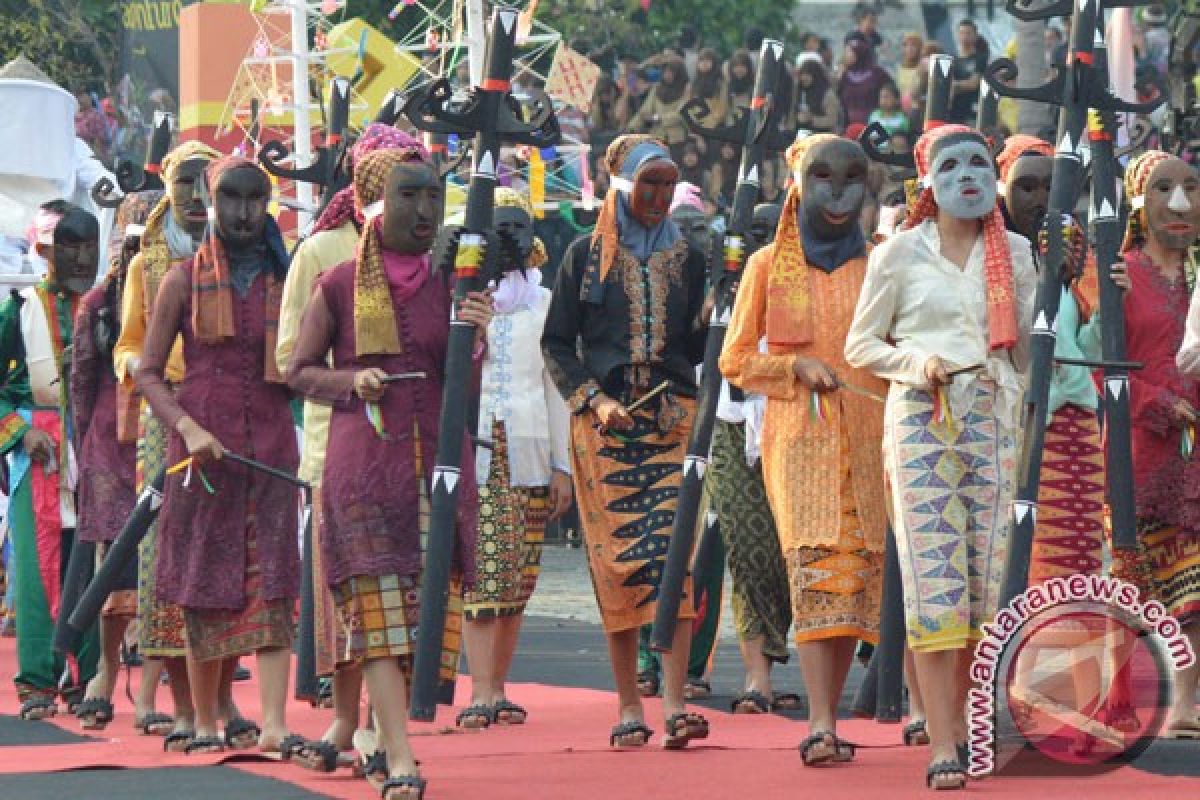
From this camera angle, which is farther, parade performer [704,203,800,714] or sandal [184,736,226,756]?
parade performer [704,203,800,714]

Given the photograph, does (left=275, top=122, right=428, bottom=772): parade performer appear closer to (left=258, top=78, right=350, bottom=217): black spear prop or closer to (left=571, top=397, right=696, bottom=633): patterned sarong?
(left=571, top=397, right=696, bottom=633): patterned sarong

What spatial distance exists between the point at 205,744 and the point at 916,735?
8.24 ft

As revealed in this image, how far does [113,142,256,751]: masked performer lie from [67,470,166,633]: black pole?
2.3 inches

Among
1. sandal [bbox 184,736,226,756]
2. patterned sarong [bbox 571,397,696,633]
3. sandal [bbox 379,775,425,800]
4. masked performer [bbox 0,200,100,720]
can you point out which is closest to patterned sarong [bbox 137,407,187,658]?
sandal [bbox 184,736,226,756]

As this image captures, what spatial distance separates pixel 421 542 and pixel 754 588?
360cm

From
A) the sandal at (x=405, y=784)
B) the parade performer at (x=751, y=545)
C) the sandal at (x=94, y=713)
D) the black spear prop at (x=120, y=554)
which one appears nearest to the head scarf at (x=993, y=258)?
the sandal at (x=405, y=784)

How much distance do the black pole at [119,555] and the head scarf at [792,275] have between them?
236 centimetres

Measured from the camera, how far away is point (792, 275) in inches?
393

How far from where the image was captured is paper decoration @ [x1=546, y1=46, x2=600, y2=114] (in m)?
21.3

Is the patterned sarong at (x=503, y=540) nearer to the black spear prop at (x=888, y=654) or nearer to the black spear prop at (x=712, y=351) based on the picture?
the black spear prop at (x=712, y=351)

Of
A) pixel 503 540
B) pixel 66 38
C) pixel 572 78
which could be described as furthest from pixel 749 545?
pixel 66 38

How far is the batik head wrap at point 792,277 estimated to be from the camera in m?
9.90

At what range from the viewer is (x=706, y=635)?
12.7 metres

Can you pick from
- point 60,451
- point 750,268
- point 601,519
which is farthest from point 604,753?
point 60,451
